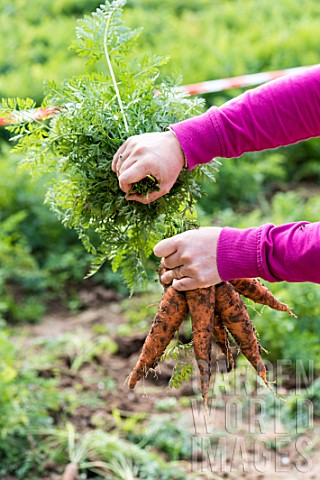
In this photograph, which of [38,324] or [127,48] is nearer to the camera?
[127,48]

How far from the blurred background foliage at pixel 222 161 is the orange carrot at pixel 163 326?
80 cm

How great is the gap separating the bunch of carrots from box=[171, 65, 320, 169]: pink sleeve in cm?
46

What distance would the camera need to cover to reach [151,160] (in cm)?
208

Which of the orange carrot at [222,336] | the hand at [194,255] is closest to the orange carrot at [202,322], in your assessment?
the orange carrot at [222,336]

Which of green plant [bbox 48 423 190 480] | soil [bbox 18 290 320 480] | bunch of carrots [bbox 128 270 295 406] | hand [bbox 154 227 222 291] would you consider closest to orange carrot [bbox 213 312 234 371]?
bunch of carrots [bbox 128 270 295 406]

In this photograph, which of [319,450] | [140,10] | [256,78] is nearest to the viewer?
[319,450]

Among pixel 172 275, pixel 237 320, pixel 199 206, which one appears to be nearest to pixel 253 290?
pixel 237 320

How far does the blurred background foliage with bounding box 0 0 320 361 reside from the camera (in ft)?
16.7

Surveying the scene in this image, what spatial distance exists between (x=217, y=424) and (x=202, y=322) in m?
1.66

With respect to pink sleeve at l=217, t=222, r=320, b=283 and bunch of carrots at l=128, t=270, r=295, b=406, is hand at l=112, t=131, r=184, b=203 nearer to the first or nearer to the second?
pink sleeve at l=217, t=222, r=320, b=283

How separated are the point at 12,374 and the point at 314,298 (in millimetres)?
1723

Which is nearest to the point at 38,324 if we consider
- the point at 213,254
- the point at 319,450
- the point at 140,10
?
the point at 319,450

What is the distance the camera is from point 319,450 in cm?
369

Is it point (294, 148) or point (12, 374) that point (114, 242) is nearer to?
point (12, 374)
